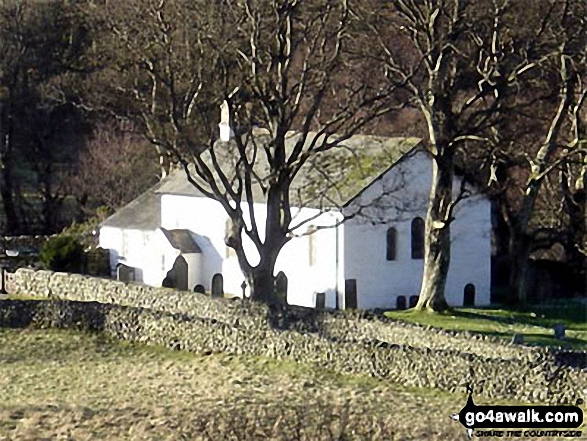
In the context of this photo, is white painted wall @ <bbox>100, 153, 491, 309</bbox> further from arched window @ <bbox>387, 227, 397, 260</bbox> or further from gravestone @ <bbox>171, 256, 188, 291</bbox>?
gravestone @ <bbox>171, 256, 188, 291</bbox>

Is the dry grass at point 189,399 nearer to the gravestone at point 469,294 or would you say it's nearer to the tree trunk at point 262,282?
the tree trunk at point 262,282

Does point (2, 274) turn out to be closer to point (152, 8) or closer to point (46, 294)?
point (46, 294)

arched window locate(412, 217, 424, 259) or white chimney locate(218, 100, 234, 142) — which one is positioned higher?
white chimney locate(218, 100, 234, 142)

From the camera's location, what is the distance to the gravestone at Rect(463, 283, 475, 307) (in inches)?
1457

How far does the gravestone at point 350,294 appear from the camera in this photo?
35.0m

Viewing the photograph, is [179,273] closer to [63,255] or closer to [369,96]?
[63,255]

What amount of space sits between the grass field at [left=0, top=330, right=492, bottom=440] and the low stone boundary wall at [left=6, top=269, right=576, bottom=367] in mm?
1773

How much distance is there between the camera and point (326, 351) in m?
22.9

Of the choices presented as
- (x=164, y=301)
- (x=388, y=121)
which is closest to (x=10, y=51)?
(x=388, y=121)

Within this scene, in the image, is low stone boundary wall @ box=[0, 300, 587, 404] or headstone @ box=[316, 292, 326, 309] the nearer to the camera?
low stone boundary wall @ box=[0, 300, 587, 404]

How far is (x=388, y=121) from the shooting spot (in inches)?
1857

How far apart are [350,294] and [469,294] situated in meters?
4.04

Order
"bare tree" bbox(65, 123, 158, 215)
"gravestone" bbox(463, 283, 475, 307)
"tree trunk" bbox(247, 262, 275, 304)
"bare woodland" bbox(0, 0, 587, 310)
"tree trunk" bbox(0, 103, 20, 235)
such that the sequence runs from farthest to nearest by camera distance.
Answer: "tree trunk" bbox(0, 103, 20, 235), "bare tree" bbox(65, 123, 158, 215), "gravestone" bbox(463, 283, 475, 307), "tree trunk" bbox(247, 262, 275, 304), "bare woodland" bbox(0, 0, 587, 310)

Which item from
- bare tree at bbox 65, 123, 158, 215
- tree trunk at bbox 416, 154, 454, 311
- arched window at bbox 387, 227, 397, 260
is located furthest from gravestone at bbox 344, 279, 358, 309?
bare tree at bbox 65, 123, 158, 215
